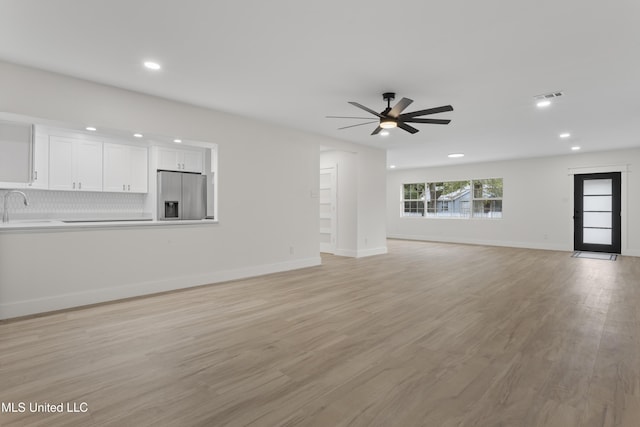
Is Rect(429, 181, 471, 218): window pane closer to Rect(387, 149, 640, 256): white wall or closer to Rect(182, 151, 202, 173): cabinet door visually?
Rect(387, 149, 640, 256): white wall

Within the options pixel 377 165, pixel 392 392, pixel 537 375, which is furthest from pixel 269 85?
pixel 377 165

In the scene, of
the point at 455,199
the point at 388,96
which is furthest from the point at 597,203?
the point at 388,96

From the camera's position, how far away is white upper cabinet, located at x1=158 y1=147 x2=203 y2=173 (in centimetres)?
651

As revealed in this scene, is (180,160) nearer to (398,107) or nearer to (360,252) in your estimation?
(360,252)

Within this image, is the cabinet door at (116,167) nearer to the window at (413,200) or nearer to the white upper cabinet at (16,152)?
the white upper cabinet at (16,152)

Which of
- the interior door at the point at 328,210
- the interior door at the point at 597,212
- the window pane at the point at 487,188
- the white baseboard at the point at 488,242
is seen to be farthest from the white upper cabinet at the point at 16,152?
the interior door at the point at 597,212

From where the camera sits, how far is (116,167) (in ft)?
20.0

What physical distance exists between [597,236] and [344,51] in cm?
900

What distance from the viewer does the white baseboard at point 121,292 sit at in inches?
133

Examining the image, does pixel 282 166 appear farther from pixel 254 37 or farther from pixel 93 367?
pixel 93 367

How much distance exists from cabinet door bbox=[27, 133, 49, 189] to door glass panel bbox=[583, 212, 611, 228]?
39.3 feet

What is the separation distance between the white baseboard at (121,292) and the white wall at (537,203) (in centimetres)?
732

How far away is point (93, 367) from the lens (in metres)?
2.26

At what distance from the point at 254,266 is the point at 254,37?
11.7ft
